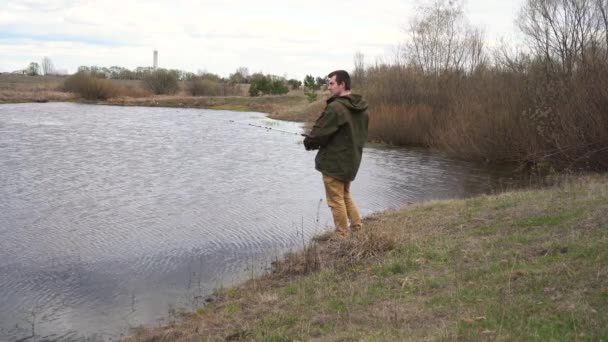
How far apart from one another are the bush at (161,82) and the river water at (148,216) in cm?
5761

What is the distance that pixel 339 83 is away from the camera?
25.2ft

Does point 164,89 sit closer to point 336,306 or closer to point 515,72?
point 515,72

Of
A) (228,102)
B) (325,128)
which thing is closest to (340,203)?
(325,128)

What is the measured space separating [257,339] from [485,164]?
1701 centimetres

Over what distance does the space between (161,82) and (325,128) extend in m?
76.0

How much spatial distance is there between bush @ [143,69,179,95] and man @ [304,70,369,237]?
247 feet

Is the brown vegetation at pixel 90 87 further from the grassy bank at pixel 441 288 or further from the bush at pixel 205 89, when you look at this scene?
the grassy bank at pixel 441 288

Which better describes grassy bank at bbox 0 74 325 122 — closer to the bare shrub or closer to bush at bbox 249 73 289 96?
bush at bbox 249 73 289 96

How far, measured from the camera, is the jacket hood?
765 cm

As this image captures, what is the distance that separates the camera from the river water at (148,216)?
6.95 m

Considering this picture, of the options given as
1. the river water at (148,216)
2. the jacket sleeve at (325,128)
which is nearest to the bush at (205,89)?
the river water at (148,216)

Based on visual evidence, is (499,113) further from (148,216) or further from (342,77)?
(342,77)

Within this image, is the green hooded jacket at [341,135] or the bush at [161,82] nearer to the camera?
the green hooded jacket at [341,135]

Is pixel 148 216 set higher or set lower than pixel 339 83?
lower
